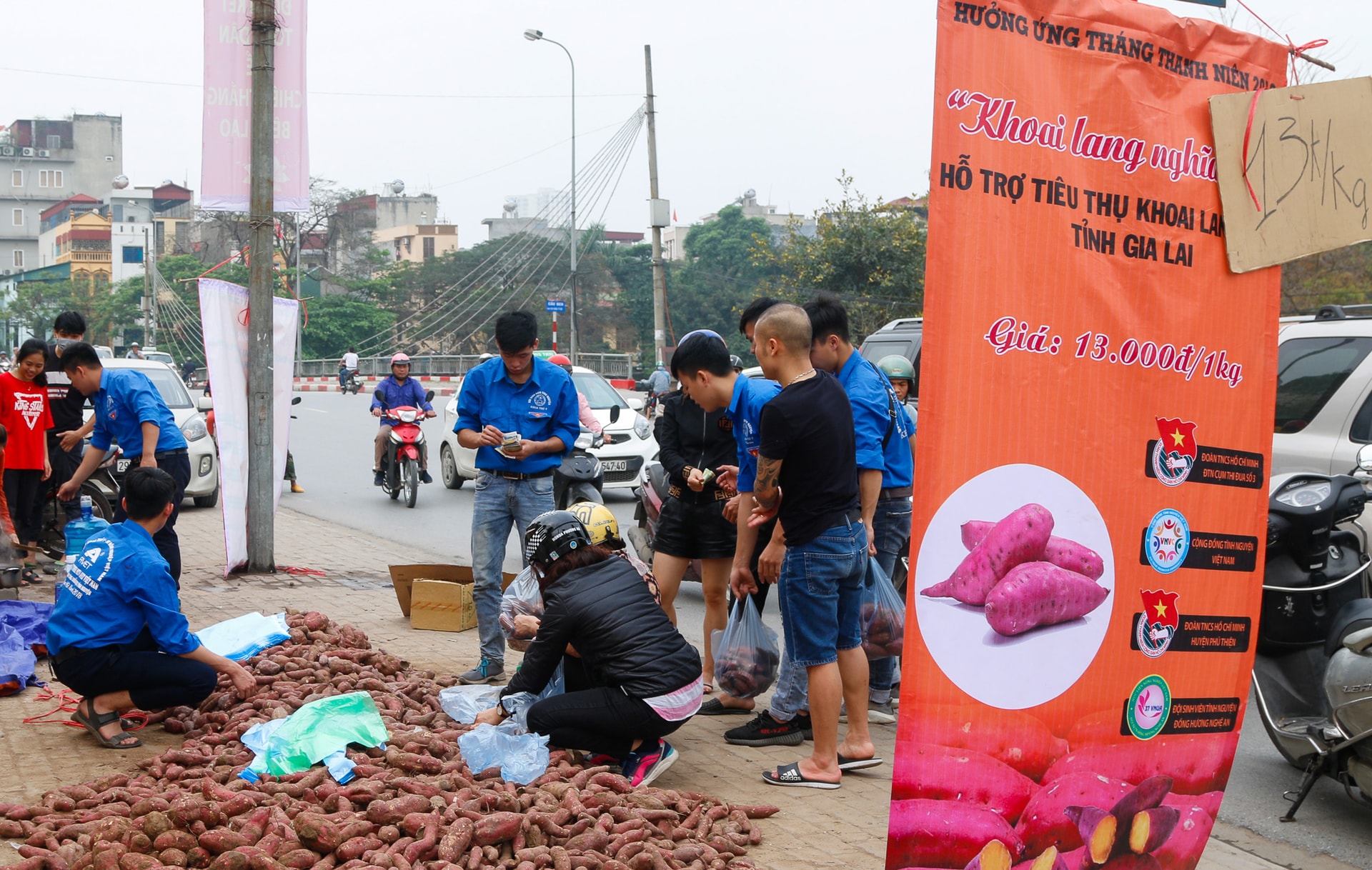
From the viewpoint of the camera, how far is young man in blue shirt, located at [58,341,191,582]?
723 cm

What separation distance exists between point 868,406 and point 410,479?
968 cm

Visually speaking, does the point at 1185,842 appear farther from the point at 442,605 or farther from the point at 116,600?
the point at 442,605

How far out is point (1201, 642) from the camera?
9.85 feet

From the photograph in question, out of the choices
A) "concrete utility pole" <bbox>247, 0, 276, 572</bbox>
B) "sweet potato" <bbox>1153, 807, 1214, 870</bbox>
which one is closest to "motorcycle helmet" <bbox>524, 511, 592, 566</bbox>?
"sweet potato" <bbox>1153, 807, 1214, 870</bbox>

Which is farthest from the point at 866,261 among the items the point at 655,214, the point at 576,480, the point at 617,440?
the point at 576,480

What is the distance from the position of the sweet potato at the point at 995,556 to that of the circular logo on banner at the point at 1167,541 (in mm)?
375

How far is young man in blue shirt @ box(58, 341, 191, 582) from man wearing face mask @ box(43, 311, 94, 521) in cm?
184

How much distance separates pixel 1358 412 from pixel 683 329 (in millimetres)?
46570

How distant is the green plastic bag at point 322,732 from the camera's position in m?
4.32

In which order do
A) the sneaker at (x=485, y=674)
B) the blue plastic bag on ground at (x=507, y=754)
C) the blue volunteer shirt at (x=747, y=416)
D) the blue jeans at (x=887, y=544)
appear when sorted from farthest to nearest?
the sneaker at (x=485, y=674)
the blue jeans at (x=887, y=544)
the blue volunteer shirt at (x=747, y=416)
the blue plastic bag on ground at (x=507, y=754)

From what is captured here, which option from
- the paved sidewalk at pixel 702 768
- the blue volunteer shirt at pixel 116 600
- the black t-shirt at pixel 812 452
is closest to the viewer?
the paved sidewalk at pixel 702 768

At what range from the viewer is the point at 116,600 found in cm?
496

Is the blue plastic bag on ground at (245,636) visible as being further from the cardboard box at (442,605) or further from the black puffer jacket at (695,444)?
the black puffer jacket at (695,444)

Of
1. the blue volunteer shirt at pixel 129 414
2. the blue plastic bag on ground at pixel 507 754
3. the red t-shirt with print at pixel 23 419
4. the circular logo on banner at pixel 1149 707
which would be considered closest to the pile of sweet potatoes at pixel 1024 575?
the circular logo on banner at pixel 1149 707
